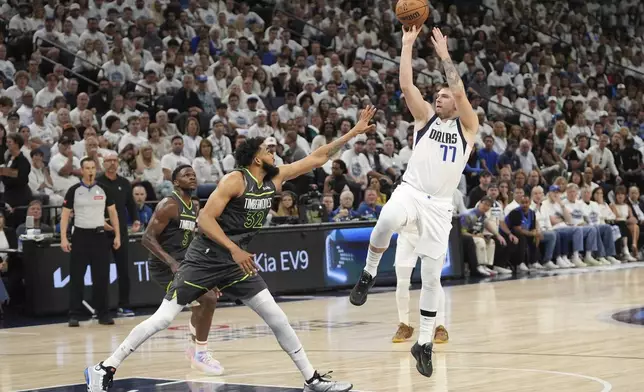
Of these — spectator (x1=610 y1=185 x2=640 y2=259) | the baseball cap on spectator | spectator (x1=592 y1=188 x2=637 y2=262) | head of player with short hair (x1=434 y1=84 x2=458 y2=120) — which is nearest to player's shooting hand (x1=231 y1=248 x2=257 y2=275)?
head of player with short hair (x1=434 y1=84 x2=458 y2=120)

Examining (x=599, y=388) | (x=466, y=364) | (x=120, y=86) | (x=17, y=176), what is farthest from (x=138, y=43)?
(x=599, y=388)

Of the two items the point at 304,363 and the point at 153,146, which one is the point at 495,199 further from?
the point at 304,363

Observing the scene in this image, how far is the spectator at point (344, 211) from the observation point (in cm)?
1898

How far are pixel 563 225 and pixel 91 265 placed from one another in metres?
11.2

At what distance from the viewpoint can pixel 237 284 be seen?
29.2 ft

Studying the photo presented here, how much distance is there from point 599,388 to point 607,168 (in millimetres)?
18020

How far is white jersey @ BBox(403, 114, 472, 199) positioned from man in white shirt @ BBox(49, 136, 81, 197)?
28.1 ft

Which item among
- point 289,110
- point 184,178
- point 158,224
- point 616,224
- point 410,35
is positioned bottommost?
point 616,224

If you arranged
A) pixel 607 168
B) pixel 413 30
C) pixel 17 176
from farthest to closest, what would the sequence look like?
pixel 607 168 < pixel 17 176 < pixel 413 30

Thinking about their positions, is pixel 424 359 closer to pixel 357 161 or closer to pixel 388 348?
pixel 388 348

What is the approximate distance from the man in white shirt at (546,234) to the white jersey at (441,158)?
12.4 meters

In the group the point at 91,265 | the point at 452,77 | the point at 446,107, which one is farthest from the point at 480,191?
the point at 452,77

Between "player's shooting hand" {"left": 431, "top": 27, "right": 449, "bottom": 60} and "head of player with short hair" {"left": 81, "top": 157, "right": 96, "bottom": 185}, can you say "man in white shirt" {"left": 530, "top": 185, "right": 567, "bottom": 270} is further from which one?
"player's shooting hand" {"left": 431, "top": 27, "right": 449, "bottom": 60}

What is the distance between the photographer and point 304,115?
73.4 feet
